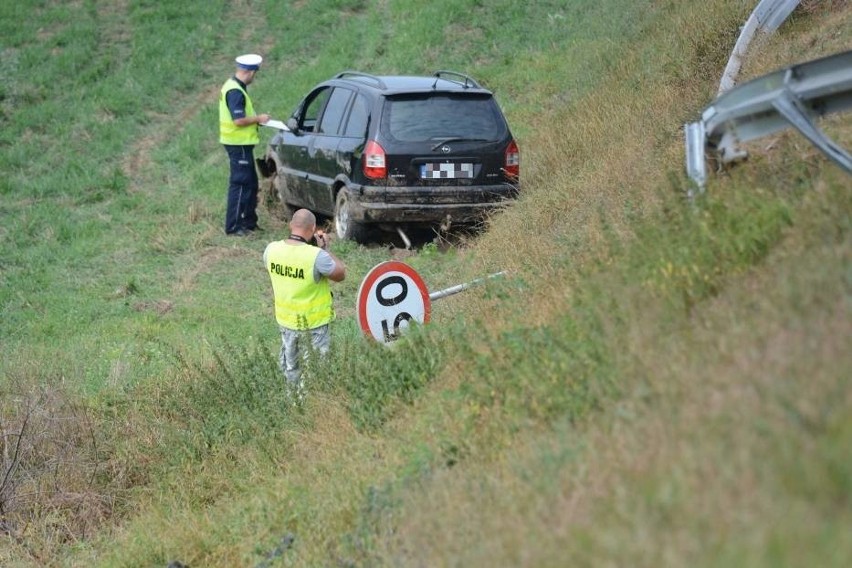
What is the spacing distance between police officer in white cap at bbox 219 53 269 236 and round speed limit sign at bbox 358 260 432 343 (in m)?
6.88

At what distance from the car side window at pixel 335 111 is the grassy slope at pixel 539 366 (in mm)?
1596

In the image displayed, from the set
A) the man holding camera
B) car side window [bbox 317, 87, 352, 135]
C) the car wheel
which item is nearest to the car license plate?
car side window [bbox 317, 87, 352, 135]

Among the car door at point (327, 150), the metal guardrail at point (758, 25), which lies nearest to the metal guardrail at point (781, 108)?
the metal guardrail at point (758, 25)

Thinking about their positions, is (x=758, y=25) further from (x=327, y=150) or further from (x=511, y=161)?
(x=327, y=150)

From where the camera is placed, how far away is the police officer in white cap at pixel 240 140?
14922 mm

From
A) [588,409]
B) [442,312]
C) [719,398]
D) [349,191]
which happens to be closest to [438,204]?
[349,191]

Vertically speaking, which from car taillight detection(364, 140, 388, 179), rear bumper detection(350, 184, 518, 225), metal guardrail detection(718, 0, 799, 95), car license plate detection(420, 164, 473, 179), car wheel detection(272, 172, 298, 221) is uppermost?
metal guardrail detection(718, 0, 799, 95)

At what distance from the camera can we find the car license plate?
1288cm

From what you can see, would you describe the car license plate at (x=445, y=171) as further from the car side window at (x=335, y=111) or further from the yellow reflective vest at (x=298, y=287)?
the yellow reflective vest at (x=298, y=287)

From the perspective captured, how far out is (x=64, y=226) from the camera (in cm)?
1570

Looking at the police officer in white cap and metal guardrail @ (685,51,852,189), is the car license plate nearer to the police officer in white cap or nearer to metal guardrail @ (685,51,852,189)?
the police officer in white cap

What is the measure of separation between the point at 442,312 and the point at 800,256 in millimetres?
4437

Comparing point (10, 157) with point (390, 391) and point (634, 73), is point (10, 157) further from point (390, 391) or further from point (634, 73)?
point (390, 391)

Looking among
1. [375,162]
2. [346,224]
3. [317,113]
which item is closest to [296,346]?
[375,162]
